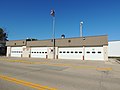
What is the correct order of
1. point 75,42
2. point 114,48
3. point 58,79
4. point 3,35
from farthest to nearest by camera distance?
point 3,35 < point 114,48 < point 75,42 < point 58,79

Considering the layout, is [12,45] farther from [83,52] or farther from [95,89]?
[95,89]

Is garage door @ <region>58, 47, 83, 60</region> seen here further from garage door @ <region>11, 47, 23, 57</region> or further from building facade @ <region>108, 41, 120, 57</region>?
garage door @ <region>11, 47, 23, 57</region>

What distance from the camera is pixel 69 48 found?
29609mm

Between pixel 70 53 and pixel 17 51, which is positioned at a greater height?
pixel 17 51

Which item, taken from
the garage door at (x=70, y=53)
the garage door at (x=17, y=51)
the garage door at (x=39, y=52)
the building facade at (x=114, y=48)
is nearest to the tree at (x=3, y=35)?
the garage door at (x=17, y=51)

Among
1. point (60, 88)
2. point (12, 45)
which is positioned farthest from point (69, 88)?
point (12, 45)

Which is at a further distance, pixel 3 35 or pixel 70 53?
pixel 3 35

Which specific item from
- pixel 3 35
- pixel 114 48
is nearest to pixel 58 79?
pixel 114 48

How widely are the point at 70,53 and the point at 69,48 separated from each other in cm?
113

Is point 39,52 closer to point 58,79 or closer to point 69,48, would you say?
point 69,48

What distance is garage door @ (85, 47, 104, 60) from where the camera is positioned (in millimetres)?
25669

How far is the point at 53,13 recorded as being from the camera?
105 ft

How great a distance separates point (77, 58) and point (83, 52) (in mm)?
1744

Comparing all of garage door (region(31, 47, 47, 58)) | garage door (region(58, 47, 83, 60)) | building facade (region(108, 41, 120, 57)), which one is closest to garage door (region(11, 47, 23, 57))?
garage door (region(31, 47, 47, 58))
